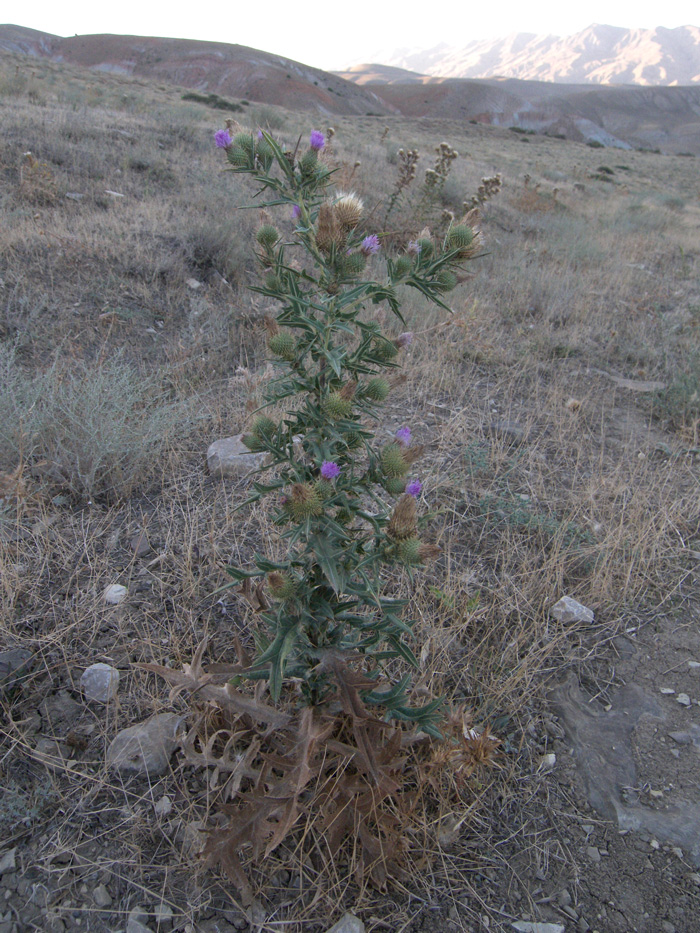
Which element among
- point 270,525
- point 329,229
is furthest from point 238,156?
point 270,525

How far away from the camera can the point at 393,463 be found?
1.50m

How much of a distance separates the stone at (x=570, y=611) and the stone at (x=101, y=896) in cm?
195

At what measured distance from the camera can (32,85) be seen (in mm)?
12094

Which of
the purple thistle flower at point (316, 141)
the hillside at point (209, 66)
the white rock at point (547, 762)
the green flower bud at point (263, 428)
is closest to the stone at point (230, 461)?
the green flower bud at point (263, 428)

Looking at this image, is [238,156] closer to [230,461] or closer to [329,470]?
[329,470]

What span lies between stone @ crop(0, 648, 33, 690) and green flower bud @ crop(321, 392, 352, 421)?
1.52m

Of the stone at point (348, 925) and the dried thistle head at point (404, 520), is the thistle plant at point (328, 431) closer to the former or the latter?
the dried thistle head at point (404, 520)

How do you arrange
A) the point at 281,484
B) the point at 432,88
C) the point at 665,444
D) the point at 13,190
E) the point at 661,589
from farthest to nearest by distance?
the point at 432,88, the point at 13,190, the point at 665,444, the point at 661,589, the point at 281,484

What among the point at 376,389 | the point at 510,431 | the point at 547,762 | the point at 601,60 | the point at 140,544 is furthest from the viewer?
the point at 601,60

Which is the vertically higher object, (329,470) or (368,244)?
(368,244)

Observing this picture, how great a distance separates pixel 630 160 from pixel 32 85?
3147 cm

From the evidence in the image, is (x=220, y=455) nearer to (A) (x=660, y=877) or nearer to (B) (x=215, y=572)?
(B) (x=215, y=572)

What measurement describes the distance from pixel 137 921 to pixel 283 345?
1.60 meters

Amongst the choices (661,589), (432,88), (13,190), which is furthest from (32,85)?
(432,88)
